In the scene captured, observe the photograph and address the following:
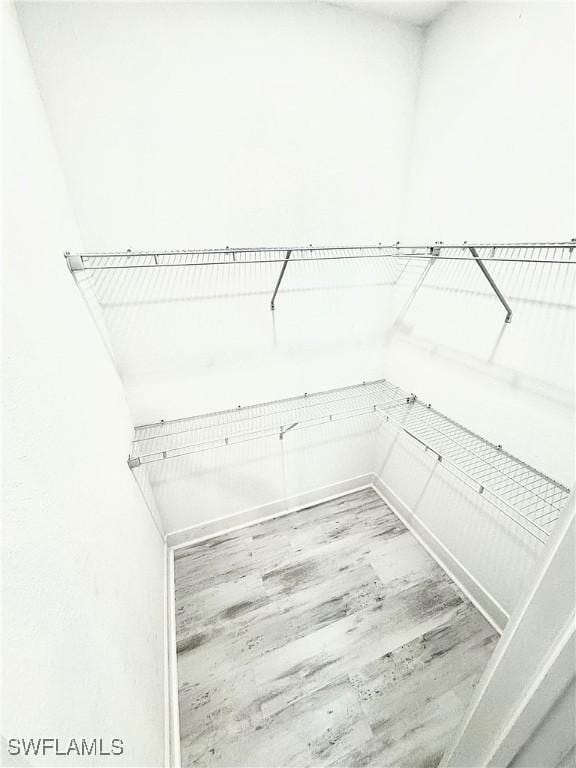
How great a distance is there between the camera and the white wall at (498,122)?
3.05 ft

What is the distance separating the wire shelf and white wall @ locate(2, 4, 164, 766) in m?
0.14

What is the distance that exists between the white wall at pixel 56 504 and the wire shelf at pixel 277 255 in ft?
0.45

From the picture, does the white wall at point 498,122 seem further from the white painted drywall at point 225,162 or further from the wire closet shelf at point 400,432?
the wire closet shelf at point 400,432

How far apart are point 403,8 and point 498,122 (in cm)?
55

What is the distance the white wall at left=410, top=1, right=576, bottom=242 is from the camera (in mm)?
931

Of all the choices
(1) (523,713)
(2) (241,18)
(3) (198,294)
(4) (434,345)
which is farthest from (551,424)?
(2) (241,18)

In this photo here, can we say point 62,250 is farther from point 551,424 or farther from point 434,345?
point 551,424

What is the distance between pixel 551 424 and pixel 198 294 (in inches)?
56.1

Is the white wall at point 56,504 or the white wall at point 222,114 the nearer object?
the white wall at point 56,504

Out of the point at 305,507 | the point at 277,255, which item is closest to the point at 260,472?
the point at 305,507
